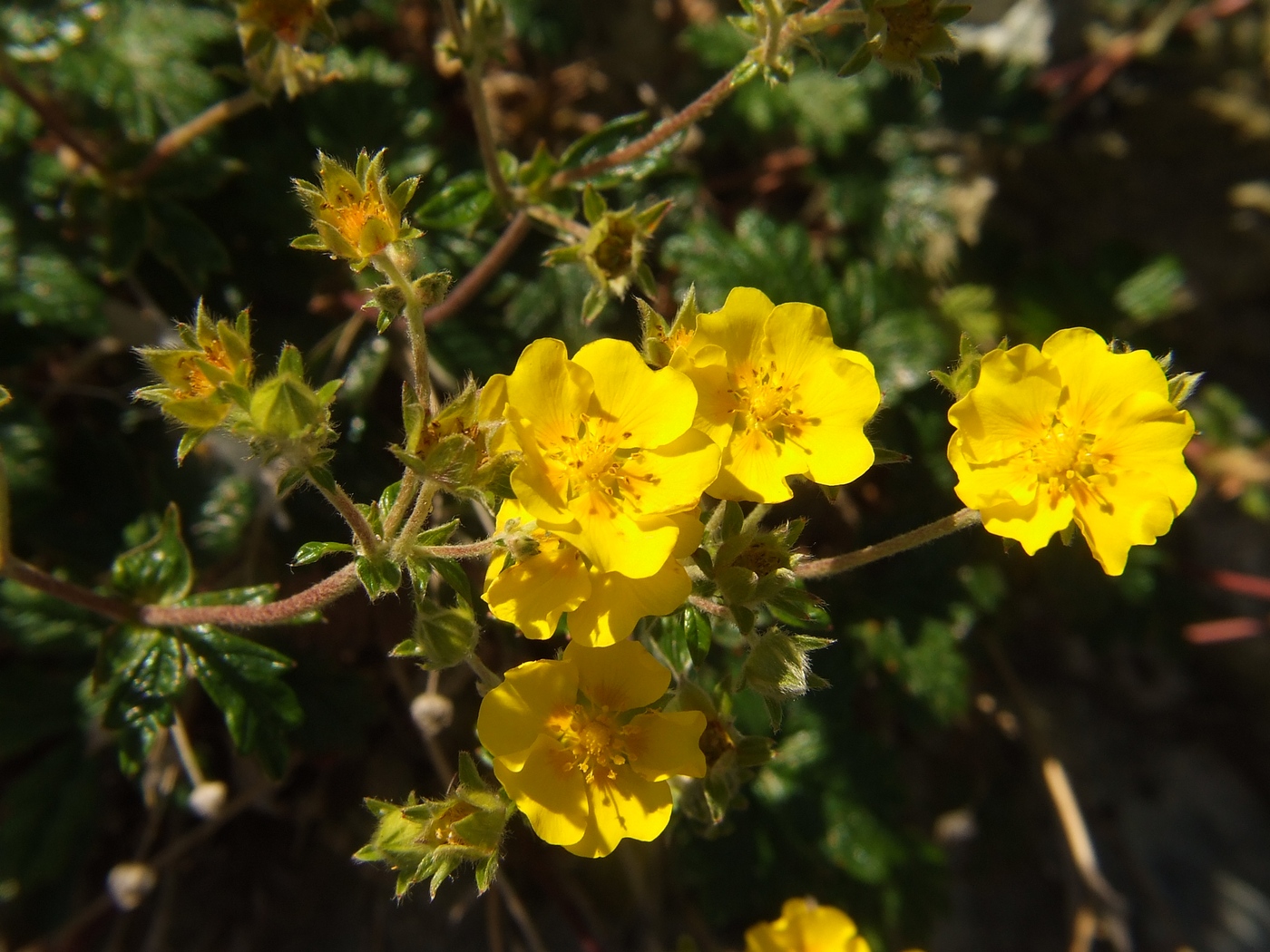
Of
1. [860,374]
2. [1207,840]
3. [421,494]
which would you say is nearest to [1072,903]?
[1207,840]

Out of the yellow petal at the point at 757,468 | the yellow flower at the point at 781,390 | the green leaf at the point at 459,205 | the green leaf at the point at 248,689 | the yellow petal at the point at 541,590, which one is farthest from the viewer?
the green leaf at the point at 459,205

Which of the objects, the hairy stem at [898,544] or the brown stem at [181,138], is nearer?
the hairy stem at [898,544]

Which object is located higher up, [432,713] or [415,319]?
[415,319]

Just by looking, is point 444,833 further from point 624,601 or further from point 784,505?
point 784,505

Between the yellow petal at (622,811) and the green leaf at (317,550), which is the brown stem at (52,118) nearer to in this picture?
the green leaf at (317,550)

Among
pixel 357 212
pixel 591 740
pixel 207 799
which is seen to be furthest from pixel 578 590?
pixel 207 799

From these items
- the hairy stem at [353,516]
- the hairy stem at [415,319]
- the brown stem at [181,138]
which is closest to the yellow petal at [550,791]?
the hairy stem at [353,516]

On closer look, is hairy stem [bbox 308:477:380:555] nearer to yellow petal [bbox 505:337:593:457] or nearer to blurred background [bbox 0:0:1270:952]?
yellow petal [bbox 505:337:593:457]
